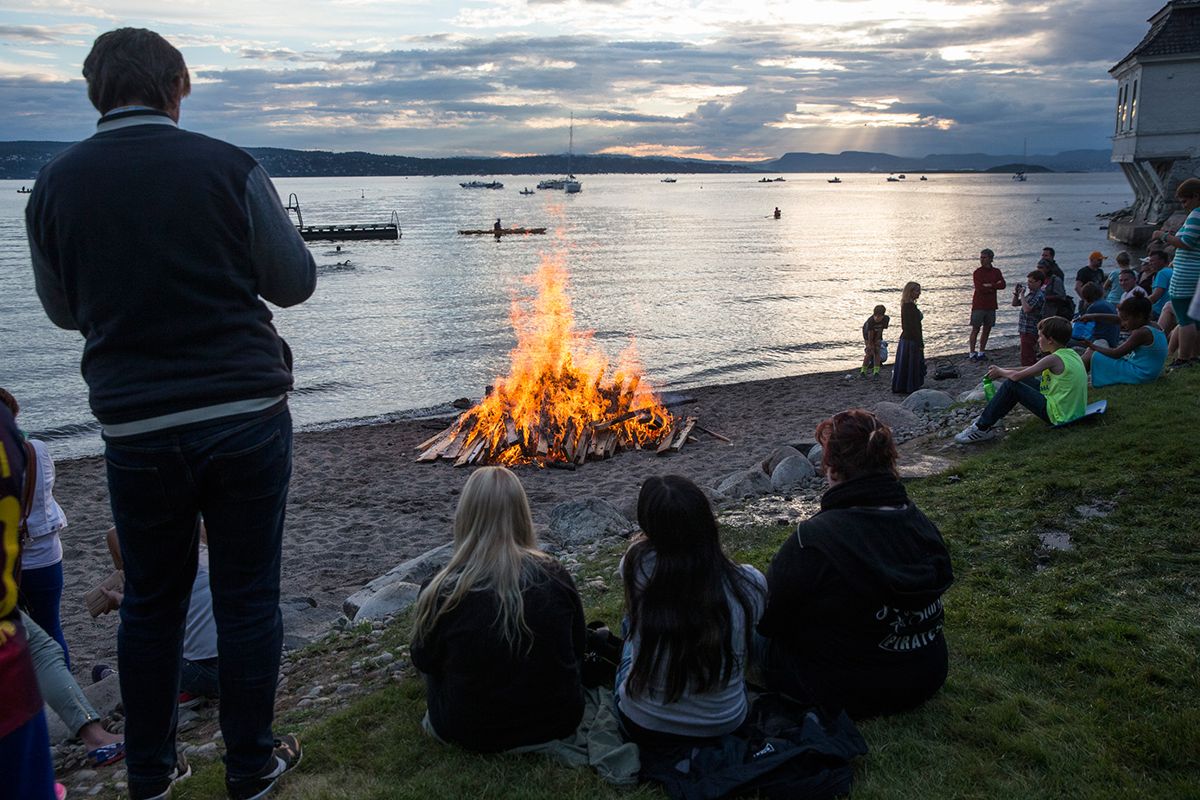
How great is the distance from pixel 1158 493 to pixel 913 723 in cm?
434

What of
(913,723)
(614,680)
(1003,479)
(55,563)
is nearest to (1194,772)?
(913,723)

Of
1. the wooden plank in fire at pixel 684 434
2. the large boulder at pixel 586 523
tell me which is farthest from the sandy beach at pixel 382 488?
the large boulder at pixel 586 523

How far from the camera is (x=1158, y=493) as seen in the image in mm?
7238

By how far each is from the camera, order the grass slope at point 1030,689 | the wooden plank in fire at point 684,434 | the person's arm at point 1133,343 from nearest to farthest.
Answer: the grass slope at point 1030,689 < the person's arm at point 1133,343 < the wooden plank in fire at point 684,434

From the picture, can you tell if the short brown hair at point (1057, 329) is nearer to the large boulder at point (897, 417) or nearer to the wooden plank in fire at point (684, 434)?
the large boulder at point (897, 417)

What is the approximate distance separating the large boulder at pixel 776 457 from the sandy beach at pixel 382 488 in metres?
0.82

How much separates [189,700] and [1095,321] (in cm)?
1307

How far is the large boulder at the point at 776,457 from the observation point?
39.2ft

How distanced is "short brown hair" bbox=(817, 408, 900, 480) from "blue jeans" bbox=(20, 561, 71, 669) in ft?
15.9

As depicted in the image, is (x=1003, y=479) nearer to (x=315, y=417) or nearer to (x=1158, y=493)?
(x=1158, y=493)

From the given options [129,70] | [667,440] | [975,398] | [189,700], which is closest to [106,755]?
[189,700]

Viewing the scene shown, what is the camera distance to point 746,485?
10.9 meters

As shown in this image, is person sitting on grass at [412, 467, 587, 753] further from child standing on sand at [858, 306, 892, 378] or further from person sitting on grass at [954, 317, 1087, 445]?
child standing on sand at [858, 306, 892, 378]

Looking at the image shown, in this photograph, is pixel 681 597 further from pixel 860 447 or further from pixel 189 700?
pixel 189 700
